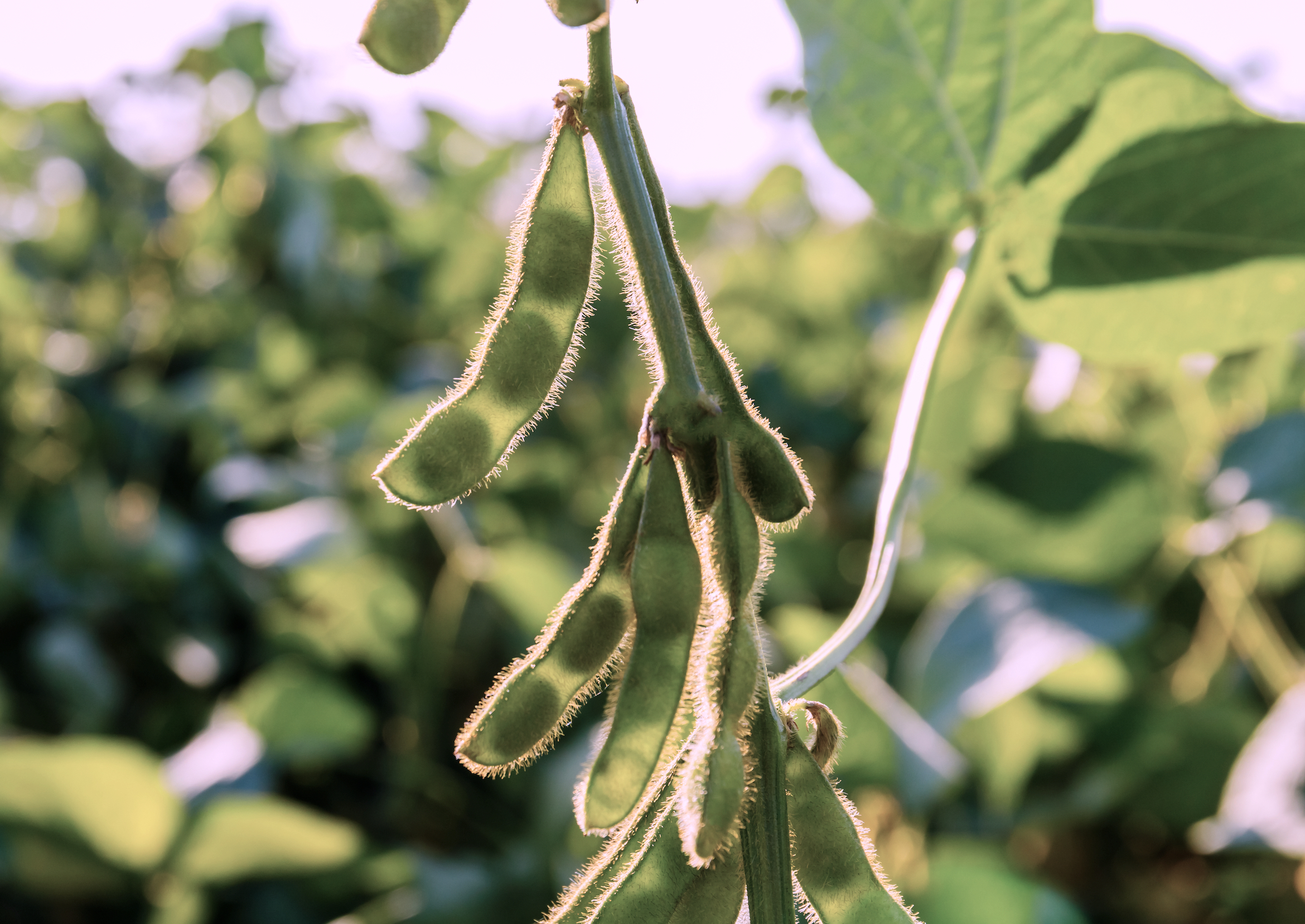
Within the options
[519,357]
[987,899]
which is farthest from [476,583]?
[519,357]

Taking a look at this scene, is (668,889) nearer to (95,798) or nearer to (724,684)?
(724,684)

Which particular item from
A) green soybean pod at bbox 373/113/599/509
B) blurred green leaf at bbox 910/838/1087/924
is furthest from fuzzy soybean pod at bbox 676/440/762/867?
blurred green leaf at bbox 910/838/1087/924

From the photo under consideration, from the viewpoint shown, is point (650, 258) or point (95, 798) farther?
point (95, 798)

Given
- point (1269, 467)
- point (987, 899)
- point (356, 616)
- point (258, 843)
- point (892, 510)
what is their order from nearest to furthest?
point (892, 510)
point (987, 899)
point (258, 843)
point (1269, 467)
point (356, 616)

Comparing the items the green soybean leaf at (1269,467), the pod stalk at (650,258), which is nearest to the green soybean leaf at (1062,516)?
the green soybean leaf at (1269,467)

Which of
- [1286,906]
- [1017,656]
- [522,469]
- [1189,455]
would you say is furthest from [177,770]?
[1189,455]
